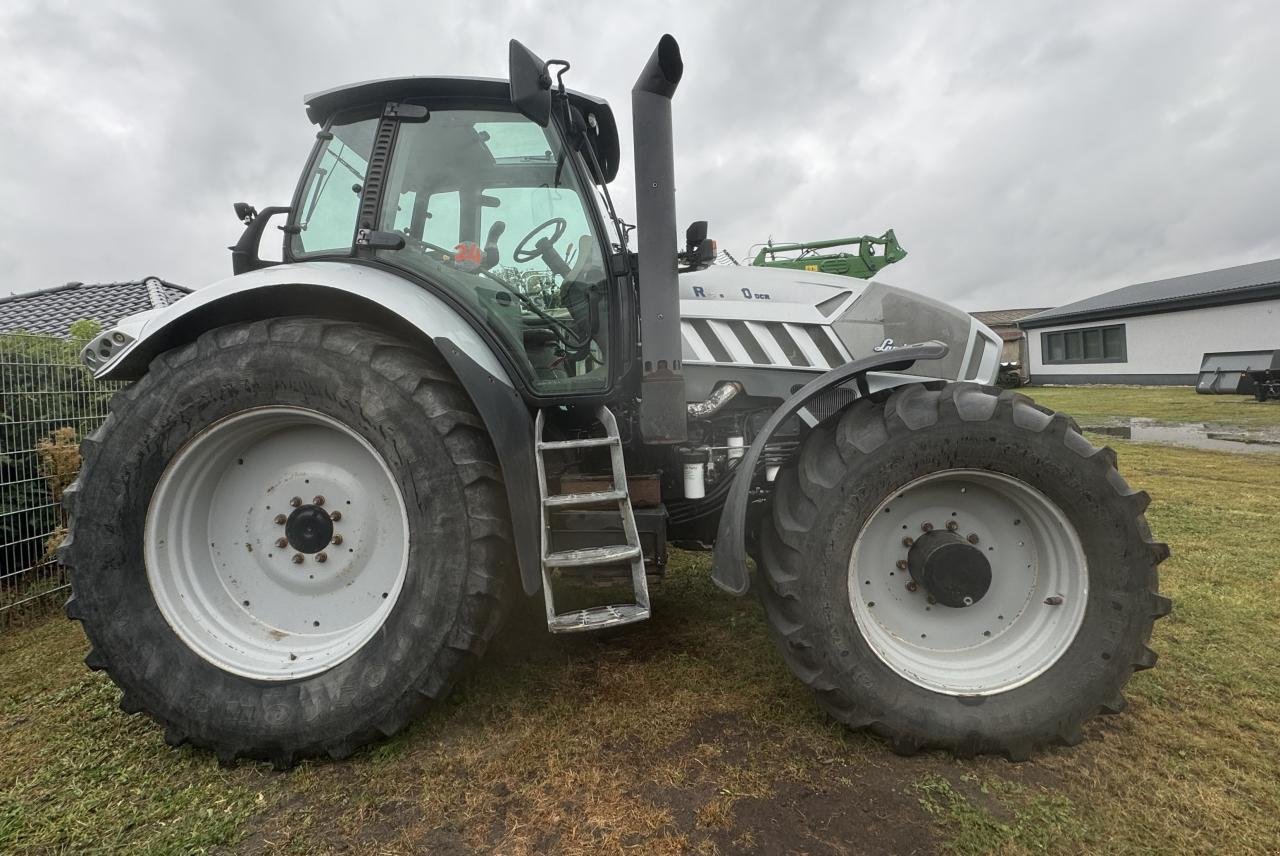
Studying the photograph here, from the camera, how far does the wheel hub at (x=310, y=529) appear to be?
7.25ft

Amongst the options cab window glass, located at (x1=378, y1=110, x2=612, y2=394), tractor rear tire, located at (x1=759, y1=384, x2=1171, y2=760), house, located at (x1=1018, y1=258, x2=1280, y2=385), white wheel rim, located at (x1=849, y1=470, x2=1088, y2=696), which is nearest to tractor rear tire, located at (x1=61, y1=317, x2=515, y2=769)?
cab window glass, located at (x1=378, y1=110, x2=612, y2=394)

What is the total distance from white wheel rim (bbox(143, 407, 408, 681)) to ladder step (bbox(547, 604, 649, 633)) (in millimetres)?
602

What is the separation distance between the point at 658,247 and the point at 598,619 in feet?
4.28

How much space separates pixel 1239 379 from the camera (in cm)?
1494

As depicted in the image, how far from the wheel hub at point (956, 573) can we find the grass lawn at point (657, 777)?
1.70ft

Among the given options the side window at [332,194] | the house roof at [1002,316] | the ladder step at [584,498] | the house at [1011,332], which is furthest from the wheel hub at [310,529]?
the house roof at [1002,316]

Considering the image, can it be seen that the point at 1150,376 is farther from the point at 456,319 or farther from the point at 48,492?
the point at 48,492

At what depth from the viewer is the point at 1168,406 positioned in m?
13.6

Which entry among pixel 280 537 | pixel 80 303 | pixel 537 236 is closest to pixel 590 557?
pixel 280 537

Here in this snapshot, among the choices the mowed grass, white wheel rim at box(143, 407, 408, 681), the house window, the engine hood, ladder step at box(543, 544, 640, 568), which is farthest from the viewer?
the house window

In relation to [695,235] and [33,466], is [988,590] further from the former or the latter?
[33,466]

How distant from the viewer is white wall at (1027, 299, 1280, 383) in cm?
1664

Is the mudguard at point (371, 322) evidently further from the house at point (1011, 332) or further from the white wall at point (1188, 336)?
the house at point (1011, 332)

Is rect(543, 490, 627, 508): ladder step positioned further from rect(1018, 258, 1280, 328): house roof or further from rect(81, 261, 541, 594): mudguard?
rect(1018, 258, 1280, 328): house roof
